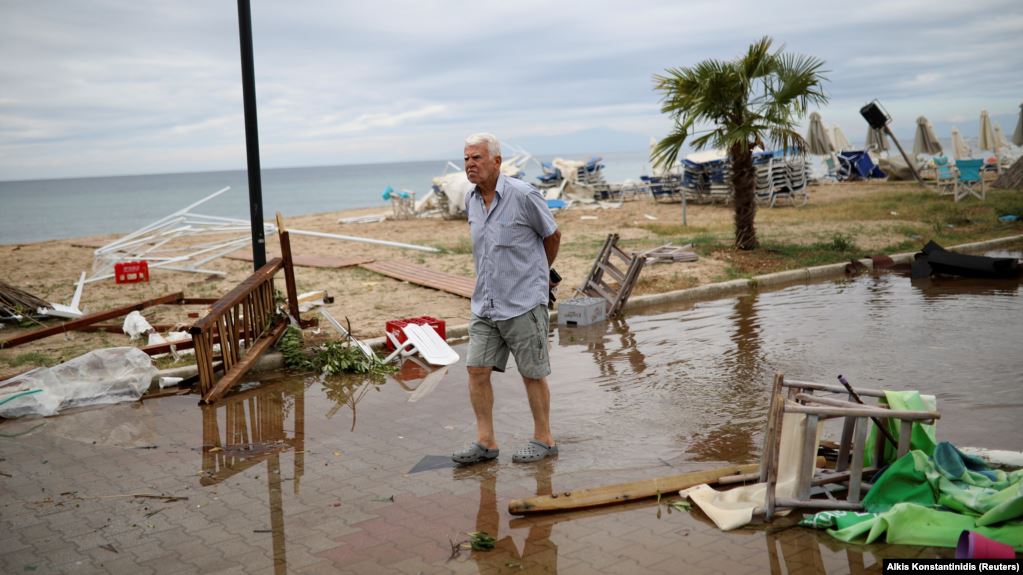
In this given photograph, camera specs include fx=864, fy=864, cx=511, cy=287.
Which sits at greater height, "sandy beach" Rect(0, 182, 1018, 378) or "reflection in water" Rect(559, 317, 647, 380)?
"sandy beach" Rect(0, 182, 1018, 378)

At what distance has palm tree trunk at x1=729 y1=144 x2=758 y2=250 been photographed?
15.0m

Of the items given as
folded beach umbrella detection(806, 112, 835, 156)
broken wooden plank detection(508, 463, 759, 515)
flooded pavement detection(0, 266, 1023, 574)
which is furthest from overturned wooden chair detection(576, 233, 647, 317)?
folded beach umbrella detection(806, 112, 835, 156)

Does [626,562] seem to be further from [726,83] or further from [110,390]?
[726,83]

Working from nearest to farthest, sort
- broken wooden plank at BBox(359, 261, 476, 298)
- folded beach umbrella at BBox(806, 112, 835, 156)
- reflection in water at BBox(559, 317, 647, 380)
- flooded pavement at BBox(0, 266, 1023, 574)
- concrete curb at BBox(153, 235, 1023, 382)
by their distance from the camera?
flooded pavement at BBox(0, 266, 1023, 574) → reflection in water at BBox(559, 317, 647, 380) → concrete curb at BBox(153, 235, 1023, 382) → broken wooden plank at BBox(359, 261, 476, 298) → folded beach umbrella at BBox(806, 112, 835, 156)

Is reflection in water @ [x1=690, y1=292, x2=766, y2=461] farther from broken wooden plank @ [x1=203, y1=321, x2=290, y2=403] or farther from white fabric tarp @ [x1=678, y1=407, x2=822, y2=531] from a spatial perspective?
broken wooden plank @ [x1=203, y1=321, x2=290, y2=403]

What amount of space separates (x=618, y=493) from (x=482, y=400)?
117cm

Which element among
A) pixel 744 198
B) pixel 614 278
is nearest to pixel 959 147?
pixel 744 198

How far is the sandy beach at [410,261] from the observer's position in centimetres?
1085

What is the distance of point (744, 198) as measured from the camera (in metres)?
15.2

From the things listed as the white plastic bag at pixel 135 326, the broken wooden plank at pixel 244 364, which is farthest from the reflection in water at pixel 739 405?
the white plastic bag at pixel 135 326

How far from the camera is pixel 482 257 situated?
5.48m

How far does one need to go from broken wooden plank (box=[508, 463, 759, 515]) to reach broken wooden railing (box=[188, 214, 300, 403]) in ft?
11.8

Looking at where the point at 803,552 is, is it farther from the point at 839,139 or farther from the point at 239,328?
the point at 839,139

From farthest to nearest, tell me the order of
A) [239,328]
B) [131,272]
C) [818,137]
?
[818,137] < [131,272] < [239,328]
